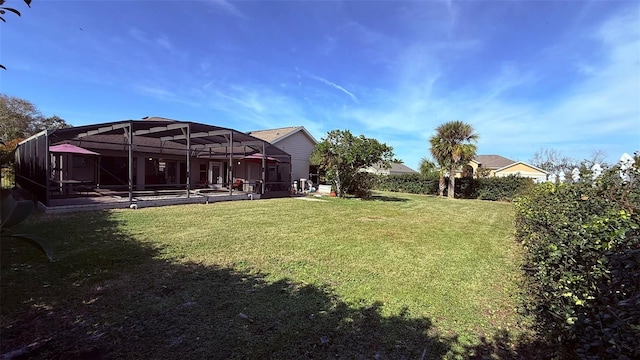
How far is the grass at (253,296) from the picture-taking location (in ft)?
9.60

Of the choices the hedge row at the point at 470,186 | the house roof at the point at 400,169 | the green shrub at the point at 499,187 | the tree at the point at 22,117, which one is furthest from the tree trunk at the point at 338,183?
the house roof at the point at 400,169

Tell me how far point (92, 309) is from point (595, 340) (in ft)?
15.5

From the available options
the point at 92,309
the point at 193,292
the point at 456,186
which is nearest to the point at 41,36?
the point at 92,309

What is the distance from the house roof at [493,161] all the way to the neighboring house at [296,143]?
95.4ft

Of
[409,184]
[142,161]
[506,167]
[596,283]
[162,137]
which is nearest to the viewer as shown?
[596,283]

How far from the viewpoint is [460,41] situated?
11492 millimetres

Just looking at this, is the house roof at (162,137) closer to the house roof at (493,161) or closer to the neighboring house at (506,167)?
the neighboring house at (506,167)

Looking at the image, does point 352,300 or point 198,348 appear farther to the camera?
point 352,300

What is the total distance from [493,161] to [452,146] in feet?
91.3

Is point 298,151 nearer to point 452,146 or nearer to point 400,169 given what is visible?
point 452,146

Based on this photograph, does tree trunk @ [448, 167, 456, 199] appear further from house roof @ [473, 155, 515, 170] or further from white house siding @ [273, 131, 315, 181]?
house roof @ [473, 155, 515, 170]

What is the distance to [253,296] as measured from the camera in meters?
3.98

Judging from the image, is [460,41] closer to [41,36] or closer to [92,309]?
[41,36]

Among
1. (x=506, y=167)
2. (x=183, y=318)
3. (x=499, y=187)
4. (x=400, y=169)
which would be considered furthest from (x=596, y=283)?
(x=400, y=169)
